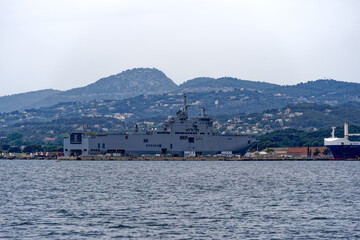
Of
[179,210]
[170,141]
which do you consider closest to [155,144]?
[170,141]

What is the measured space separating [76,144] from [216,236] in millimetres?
132485

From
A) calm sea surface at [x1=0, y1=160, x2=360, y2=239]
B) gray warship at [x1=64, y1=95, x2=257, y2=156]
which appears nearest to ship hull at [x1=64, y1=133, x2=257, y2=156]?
gray warship at [x1=64, y1=95, x2=257, y2=156]

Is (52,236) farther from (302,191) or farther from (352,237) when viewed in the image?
(302,191)

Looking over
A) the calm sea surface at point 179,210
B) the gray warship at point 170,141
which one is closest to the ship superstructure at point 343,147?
the gray warship at point 170,141

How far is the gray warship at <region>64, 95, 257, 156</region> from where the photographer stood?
164000 mm

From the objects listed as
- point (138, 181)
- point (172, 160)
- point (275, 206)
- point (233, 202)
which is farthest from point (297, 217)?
point (172, 160)

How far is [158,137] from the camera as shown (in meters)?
164

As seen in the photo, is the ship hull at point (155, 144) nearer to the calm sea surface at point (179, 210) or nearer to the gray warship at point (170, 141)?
the gray warship at point (170, 141)

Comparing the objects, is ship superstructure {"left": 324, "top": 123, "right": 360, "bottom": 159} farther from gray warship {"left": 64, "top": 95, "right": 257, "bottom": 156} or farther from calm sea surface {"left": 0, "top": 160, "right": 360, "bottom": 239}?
calm sea surface {"left": 0, "top": 160, "right": 360, "bottom": 239}

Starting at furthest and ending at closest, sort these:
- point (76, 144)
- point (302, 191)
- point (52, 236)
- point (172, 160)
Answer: point (76, 144) → point (172, 160) → point (302, 191) → point (52, 236)

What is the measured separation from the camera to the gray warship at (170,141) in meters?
164

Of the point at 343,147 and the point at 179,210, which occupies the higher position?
the point at 343,147

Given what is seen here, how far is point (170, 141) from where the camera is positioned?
539 ft

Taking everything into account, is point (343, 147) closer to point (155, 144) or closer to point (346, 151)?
point (346, 151)
